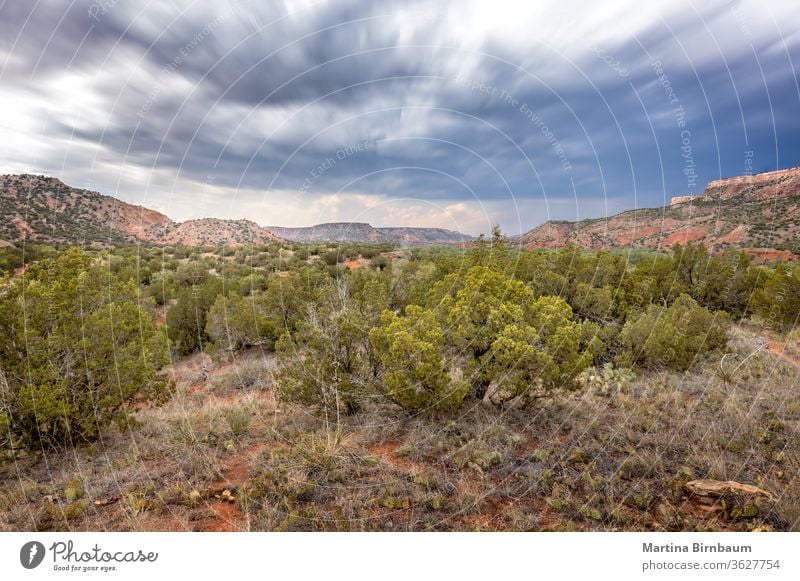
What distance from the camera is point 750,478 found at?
5.59 metres

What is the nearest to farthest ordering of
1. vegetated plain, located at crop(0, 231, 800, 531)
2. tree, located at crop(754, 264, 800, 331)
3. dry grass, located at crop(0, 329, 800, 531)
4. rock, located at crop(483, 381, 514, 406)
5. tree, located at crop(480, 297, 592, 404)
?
dry grass, located at crop(0, 329, 800, 531)
vegetated plain, located at crop(0, 231, 800, 531)
tree, located at crop(480, 297, 592, 404)
rock, located at crop(483, 381, 514, 406)
tree, located at crop(754, 264, 800, 331)

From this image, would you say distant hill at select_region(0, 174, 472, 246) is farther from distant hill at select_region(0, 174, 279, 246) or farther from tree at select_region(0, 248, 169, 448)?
tree at select_region(0, 248, 169, 448)

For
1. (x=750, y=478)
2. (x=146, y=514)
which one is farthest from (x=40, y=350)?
(x=750, y=478)

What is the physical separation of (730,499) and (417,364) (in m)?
4.77

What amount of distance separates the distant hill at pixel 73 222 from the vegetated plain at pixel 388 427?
28916 mm

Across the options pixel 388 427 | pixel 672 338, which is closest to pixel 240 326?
pixel 388 427

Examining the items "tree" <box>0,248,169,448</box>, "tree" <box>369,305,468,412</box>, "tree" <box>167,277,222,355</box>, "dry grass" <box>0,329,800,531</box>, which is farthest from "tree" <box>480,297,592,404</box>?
"tree" <box>167,277,222,355</box>

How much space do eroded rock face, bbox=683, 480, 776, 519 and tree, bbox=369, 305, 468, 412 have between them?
12.0 feet

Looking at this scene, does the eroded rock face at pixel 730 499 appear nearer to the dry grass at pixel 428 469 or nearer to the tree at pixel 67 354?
the dry grass at pixel 428 469

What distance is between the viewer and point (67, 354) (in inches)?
276

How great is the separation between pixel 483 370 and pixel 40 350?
8165 millimetres

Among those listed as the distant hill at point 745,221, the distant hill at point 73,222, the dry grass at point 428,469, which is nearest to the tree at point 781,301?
the dry grass at point 428,469

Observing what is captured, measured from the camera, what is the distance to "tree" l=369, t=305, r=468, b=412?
7.36 meters

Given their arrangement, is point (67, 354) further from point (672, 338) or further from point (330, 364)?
point (672, 338)
